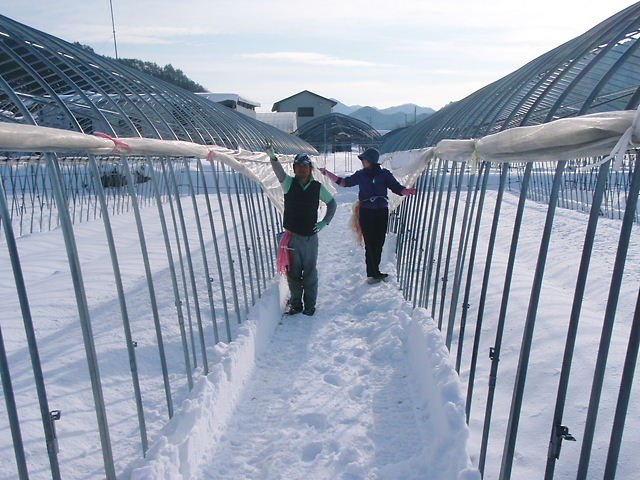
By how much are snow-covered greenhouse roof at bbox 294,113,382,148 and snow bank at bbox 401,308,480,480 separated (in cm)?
3021

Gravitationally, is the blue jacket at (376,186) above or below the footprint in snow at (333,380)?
above

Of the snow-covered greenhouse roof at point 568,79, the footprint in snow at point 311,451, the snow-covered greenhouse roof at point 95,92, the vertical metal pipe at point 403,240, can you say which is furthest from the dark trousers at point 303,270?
the footprint in snow at point 311,451

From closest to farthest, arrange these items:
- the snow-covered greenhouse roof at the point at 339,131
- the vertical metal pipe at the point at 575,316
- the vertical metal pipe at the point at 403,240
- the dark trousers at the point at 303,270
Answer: the vertical metal pipe at the point at 575,316
the dark trousers at the point at 303,270
the vertical metal pipe at the point at 403,240
the snow-covered greenhouse roof at the point at 339,131

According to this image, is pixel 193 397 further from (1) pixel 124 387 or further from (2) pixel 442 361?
(2) pixel 442 361

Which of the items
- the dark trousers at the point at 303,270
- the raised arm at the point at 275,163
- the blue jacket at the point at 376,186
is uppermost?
the raised arm at the point at 275,163

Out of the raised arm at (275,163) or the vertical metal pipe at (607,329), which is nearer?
the vertical metal pipe at (607,329)

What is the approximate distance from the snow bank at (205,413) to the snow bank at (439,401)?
1432 millimetres

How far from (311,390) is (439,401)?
3.49 ft

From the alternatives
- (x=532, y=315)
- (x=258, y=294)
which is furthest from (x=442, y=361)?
(x=258, y=294)

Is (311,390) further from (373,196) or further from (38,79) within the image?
(38,79)

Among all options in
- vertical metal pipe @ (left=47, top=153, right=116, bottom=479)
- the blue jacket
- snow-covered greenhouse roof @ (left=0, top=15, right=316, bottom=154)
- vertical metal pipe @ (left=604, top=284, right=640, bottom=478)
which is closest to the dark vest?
the blue jacket

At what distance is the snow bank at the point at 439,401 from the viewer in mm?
2744

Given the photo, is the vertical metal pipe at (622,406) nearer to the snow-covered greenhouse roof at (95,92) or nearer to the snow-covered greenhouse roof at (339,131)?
the snow-covered greenhouse roof at (95,92)

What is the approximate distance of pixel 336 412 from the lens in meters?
3.52
